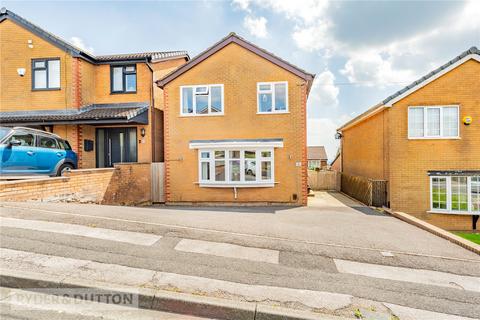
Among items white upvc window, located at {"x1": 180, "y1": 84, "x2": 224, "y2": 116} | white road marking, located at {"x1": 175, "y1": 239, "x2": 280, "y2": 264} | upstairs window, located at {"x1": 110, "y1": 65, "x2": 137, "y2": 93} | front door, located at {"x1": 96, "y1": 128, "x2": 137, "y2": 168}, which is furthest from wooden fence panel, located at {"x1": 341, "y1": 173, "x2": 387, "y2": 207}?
upstairs window, located at {"x1": 110, "y1": 65, "x2": 137, "y2": 93}

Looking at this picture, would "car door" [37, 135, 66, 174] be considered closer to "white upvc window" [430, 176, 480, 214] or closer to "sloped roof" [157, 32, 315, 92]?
"sloped roof" [157, 32, 315, 92]

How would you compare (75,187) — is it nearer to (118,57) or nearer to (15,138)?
A: (15,138)

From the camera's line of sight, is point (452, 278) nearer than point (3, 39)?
Yes

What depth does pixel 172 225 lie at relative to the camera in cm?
632

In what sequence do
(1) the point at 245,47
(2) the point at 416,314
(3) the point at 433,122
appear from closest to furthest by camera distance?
(2) the point at 416,314
(3) the point at 433,122
(1) the point at 245,47

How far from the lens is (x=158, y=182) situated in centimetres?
1251

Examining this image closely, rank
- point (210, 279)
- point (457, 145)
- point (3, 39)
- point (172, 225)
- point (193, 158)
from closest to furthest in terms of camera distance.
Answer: point (210, 279) < point (172, 225) < point (457, 145) < point (193, 158) < point (3, 39)

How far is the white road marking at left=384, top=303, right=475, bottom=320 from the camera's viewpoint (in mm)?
3213

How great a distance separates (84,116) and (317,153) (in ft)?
156

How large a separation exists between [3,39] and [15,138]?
938 centimetres

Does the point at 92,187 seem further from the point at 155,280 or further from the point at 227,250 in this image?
the point at 155,280

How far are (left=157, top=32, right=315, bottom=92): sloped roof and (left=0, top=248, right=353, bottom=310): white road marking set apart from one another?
33.1ft

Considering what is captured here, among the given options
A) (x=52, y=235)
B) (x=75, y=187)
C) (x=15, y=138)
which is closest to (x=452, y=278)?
(x=52, y=235)

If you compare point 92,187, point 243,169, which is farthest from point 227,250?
point 92,187
